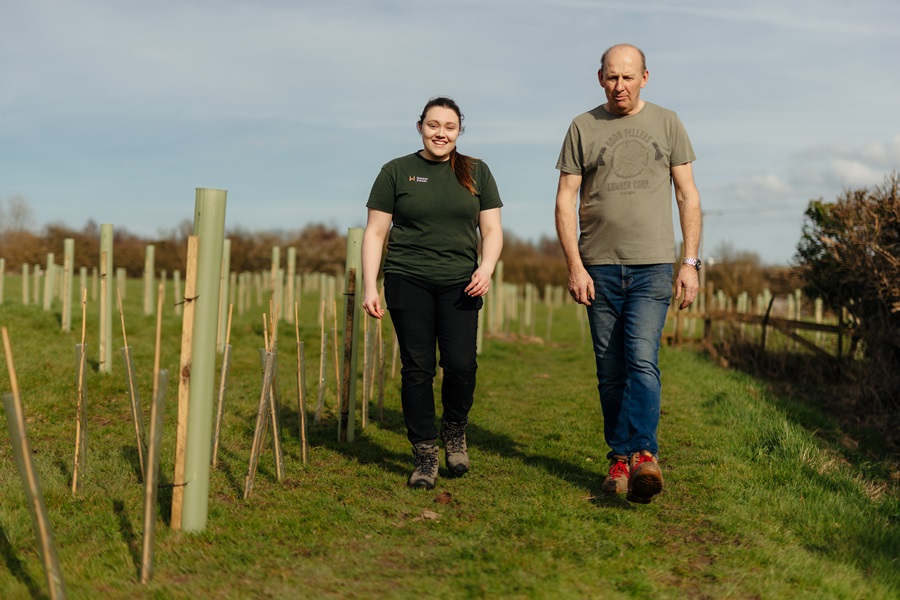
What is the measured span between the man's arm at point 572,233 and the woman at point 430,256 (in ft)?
1.30

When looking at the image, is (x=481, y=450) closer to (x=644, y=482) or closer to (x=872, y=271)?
(x=644, y=482)

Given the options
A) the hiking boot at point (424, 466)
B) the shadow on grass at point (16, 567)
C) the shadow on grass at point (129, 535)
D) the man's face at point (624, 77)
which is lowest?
the shadow on grass at point (16, 567)

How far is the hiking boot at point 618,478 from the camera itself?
4422mm

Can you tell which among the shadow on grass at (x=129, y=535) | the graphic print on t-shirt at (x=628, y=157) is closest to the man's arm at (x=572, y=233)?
the graphic print on t-shirt at (x=628, y=157)

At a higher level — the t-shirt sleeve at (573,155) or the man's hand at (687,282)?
the t-shirt sleeve at (573,155)

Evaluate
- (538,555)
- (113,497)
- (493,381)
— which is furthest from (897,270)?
(113,497)

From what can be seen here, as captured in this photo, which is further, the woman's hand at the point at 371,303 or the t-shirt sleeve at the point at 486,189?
the t-shirt sleeve at the point at 486,189

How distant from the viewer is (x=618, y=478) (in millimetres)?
4426

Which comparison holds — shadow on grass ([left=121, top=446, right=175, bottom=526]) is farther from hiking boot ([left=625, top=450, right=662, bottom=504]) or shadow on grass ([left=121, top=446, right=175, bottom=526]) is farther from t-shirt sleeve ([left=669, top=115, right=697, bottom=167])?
t-shirt sleeve ([left=669, top=115, right=697, bottom=167])

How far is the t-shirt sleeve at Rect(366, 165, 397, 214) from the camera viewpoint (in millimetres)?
4645

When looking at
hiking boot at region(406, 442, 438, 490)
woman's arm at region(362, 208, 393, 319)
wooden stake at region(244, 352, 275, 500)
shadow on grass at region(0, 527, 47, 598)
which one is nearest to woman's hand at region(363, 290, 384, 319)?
woman's arm at region(362, 208, 393, 319)

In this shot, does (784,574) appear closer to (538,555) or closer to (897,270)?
(538,555)

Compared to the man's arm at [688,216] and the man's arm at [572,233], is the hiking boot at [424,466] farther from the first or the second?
the man's arm at [688,216]

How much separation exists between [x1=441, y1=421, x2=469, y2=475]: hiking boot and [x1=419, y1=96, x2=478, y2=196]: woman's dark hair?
1.32 meters
